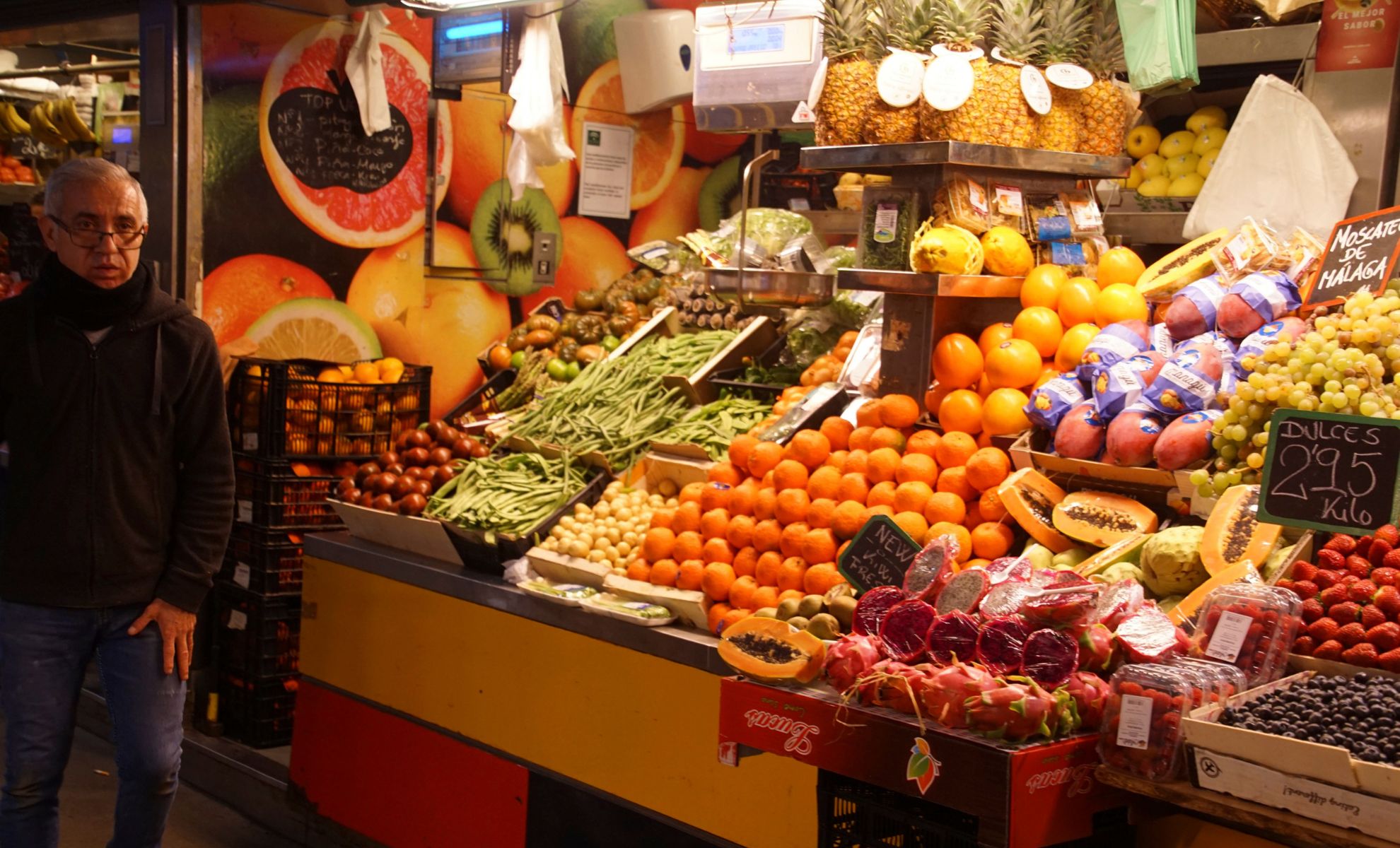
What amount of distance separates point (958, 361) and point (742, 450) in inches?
28.4

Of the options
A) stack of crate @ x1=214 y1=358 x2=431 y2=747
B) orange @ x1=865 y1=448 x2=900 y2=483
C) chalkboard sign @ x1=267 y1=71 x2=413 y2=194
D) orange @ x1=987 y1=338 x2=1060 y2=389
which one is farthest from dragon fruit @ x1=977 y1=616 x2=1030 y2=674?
chalkboard sign @ x1=267 y1=71 x2=413 y2=194

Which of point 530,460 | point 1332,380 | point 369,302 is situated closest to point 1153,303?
point 1332,380

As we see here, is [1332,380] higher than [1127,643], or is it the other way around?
[1332,380]

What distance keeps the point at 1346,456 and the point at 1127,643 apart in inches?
20.6

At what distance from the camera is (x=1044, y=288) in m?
3.68

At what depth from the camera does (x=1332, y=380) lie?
269 centimetres

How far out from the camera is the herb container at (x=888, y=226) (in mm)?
3850

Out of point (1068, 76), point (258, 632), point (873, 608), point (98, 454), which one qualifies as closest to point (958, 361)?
point (1068, 76)

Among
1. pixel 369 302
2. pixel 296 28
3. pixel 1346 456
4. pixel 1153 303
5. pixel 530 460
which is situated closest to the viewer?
pixel 1346 456

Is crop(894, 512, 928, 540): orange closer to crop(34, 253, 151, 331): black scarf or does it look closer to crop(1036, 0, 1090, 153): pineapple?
crop(1036, 0, 1090, 153): pineapple

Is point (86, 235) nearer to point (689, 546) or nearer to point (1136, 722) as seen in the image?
point (689, 546)

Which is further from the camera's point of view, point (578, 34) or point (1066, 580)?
point (578, 34)

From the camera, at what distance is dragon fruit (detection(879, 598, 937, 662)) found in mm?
2420

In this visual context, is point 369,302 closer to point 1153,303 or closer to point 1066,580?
point 1153,303
